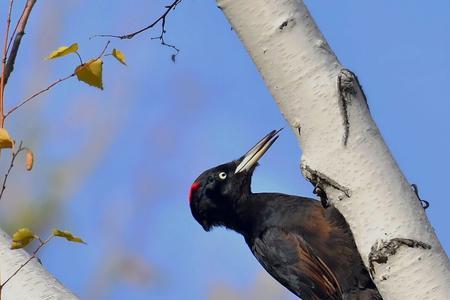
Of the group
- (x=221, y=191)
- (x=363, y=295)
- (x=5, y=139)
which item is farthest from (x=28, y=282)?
(x=221, y=191)

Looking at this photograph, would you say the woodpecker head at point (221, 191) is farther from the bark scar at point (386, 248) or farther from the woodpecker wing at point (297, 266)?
the bark scar at point (386, 248)

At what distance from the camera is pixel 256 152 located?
4.18 metres

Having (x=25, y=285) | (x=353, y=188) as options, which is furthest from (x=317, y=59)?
(x=25, y=285)

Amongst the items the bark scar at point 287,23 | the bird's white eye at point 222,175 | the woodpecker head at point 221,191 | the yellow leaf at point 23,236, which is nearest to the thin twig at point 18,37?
the yellow leaf at point 23,236

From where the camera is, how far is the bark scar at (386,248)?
1933mm

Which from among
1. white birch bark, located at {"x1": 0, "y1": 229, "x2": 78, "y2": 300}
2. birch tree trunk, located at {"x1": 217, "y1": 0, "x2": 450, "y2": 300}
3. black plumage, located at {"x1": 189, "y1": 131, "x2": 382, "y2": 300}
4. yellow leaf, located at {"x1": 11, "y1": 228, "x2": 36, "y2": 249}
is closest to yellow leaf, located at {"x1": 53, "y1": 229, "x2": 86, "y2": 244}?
yellow leaf, located at {"x1": 11, "y1": 228, "x2": 36, "y2": 249}

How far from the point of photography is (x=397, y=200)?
1948 millimetres

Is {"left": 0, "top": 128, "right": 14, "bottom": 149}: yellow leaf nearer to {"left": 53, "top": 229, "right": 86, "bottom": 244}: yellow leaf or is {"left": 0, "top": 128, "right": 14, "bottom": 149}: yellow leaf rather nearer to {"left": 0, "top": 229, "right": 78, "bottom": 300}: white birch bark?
{"left": 53, "top": 229, "right": 86, "bottom": 244}: yellow leaf

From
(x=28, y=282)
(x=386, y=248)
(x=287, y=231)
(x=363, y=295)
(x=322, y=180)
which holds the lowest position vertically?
(x=363, y=295)

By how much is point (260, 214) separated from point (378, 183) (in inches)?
79.9

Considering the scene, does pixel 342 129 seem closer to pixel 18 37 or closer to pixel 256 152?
pixel 18 37

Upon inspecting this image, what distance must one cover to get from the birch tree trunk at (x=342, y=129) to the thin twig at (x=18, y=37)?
47 centimetres

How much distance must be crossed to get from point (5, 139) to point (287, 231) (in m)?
2.21

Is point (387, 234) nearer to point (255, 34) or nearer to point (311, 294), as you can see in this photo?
point (255, 34)
